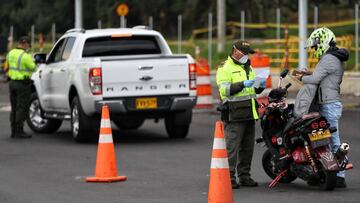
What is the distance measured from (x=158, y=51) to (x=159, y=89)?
1490 millimetres

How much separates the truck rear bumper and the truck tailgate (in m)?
0.10

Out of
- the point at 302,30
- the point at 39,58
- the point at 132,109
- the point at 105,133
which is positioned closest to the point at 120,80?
the point at 132,109

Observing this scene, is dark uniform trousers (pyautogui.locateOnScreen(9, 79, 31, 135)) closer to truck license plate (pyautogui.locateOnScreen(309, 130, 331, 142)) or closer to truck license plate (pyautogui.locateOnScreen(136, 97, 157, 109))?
truck license plate (pyautogui.locateOnScreen(136, 97, 157, 109))

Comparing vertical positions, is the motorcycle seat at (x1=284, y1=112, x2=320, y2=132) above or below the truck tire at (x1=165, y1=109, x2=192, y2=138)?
above

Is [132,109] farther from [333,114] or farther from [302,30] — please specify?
[302,30]

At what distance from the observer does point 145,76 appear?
56.4ft

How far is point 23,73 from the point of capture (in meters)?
18.4

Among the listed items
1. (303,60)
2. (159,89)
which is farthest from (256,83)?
(303,60)

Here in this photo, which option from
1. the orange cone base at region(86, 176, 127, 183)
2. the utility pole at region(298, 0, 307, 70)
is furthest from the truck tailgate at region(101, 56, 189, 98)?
the utility pole at region(298, 0, 307, 70)

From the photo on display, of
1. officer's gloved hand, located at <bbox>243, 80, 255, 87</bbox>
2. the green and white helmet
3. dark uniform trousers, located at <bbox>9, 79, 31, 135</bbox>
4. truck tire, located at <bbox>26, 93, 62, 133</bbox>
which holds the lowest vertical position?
truck tire, located at <bbox>26, 93, 62, 133</bbox>

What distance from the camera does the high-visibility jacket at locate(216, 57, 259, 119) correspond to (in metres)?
11.9

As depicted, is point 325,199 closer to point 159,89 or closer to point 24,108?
point 159,89

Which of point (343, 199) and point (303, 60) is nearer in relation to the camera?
point (343, 199)

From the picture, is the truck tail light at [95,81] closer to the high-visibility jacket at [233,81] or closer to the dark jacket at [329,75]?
the high-visibility jacket at [233,81]
